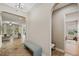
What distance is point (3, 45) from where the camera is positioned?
1.53 metres

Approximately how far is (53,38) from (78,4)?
30.7 inches

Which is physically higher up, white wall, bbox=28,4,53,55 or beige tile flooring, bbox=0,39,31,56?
white wall, bbox=28,4,53,55

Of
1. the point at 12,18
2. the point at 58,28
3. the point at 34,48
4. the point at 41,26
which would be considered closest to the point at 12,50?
the point at 34,48

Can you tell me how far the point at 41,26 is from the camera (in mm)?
1616

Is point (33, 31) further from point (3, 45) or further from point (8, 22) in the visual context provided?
point (3, 45)

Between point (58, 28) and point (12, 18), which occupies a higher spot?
point (12, 18)

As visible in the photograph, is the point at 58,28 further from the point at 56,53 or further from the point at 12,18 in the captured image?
the point at 12,18

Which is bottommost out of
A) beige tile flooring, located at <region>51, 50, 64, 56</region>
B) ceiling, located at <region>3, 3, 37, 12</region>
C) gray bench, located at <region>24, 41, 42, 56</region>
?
beige tile flooring, located at <region>51, 50, 64, 56</region>

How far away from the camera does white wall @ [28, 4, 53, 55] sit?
158 centimetres

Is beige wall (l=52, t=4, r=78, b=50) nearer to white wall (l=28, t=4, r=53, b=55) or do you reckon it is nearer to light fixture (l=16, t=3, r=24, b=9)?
white wall (l=28, t=4, r=53, b=55)

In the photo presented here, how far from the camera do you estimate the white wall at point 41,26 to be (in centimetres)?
158

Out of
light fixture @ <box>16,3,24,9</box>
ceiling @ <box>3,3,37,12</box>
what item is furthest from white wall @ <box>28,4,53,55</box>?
light fixture @ <box>16,3,24,9</box>

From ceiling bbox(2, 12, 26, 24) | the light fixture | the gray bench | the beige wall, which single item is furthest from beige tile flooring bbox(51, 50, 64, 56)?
the light fixture

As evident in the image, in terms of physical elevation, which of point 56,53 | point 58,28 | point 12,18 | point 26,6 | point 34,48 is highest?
point 26,6
